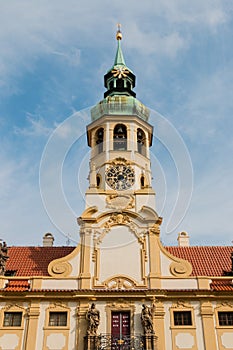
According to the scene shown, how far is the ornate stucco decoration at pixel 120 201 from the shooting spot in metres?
32.0

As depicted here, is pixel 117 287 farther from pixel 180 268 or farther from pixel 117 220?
pixel 117 220

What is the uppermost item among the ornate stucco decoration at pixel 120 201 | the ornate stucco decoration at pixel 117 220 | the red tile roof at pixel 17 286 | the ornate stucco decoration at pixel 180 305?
the ornate stucco decoration at pixel 120 201

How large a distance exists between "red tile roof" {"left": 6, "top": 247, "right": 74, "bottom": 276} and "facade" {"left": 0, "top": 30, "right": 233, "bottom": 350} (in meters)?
0.08

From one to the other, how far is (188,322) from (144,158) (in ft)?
45.5

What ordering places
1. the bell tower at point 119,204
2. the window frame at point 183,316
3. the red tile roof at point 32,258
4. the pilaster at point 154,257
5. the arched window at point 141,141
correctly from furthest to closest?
the arched window at point 141,141 → the red tile roof at point 32,258 → the bell tower at point 119,204 → the pilaster at point 154,257 → the window frame at point 183,316

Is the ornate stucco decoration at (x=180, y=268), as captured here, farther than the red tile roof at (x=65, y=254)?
No

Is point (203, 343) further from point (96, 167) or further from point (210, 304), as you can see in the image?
point (96, 167)

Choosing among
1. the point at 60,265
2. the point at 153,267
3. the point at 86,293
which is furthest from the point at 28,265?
the point at 153,267

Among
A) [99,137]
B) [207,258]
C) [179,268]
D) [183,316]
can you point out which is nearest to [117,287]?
[179,268]

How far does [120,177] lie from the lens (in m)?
34.1

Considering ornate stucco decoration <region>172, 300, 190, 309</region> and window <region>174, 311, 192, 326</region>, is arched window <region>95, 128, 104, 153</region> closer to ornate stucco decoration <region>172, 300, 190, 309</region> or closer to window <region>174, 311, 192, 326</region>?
ornate stucco decoration <region>172, 300, 190, 309</region>

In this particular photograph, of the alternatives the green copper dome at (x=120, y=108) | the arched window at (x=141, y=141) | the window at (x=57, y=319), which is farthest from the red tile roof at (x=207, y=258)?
the green copper dome at (x=120, y=108)

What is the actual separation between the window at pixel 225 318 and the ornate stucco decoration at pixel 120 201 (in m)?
9.62

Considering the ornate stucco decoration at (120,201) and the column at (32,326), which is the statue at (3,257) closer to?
the column at (32,326)
